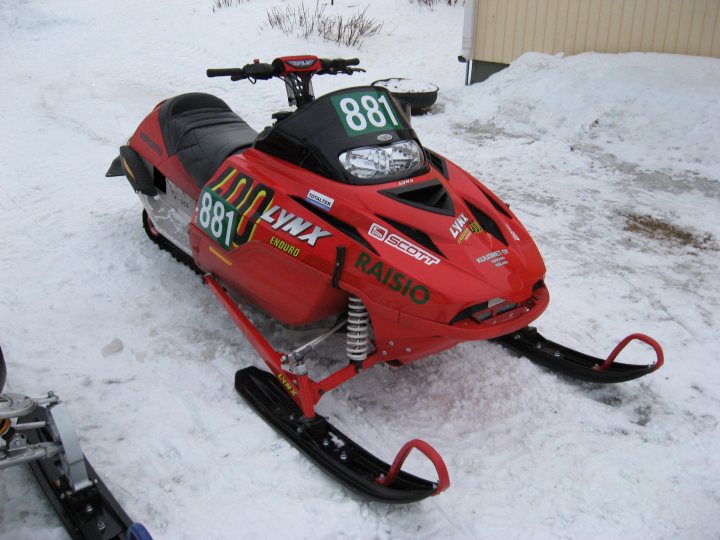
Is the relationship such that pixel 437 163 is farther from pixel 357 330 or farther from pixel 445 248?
pixel 357 330

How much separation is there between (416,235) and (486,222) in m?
0.42

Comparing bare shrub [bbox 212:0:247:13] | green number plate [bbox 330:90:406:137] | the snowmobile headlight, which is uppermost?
bare shrub [bbox 212:0:247:13]

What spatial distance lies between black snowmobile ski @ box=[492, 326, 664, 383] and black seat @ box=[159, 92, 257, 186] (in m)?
1.87

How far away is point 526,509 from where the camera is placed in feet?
8.44

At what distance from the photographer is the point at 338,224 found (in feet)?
8.96

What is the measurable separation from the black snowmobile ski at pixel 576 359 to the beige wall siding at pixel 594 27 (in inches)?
221

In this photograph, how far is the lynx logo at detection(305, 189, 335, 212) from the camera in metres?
2.76

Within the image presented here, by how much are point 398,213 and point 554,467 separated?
4.27ft

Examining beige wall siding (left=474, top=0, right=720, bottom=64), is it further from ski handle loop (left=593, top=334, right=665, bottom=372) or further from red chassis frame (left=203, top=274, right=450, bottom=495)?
red chassis frame (left=203, top=274, right=450, bottom=495)

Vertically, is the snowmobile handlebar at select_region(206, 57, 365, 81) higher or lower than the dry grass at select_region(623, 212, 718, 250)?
higher

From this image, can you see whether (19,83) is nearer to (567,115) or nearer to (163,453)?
(567,115)

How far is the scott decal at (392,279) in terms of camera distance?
8.27ft

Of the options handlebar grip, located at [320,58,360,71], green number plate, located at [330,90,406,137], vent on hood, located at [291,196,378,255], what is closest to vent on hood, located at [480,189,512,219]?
green number plate, located at [330,90,406,137]

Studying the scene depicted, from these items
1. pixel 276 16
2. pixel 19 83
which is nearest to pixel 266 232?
pixel 19 83
